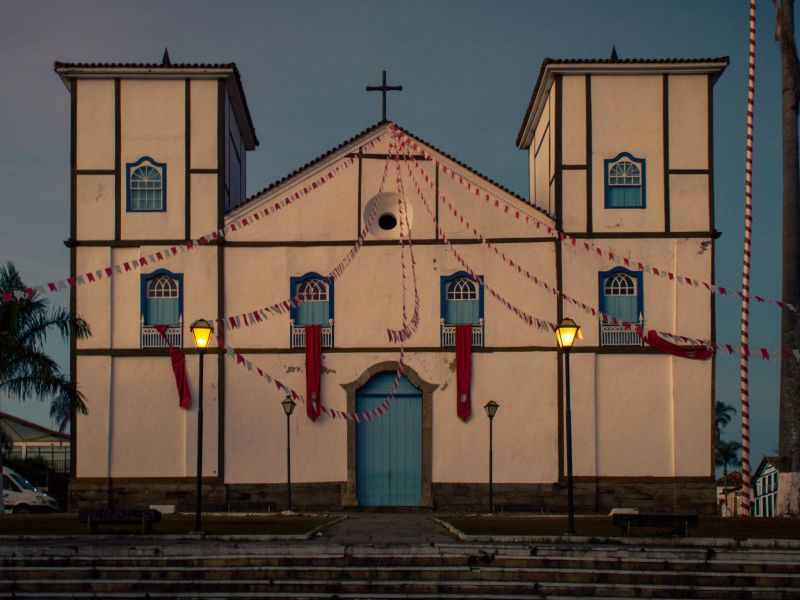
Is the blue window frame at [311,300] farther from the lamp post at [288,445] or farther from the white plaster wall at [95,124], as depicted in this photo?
the white plaster wall at [95,124]

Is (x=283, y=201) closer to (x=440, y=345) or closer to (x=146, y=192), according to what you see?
(x=146, y=192)

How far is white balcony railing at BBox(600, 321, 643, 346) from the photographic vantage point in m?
30.9

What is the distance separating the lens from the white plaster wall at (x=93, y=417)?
30922 millimetres

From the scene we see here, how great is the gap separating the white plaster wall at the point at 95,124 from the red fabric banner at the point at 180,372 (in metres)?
4.61

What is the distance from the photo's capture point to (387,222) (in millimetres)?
31859

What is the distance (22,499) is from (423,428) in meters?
12.3

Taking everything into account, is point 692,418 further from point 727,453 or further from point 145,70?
point 727,453

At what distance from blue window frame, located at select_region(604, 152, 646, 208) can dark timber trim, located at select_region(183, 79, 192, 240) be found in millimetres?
10490

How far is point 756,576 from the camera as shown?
16.5 meters

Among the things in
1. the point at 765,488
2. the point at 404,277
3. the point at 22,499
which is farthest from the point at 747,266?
the point at 765,488

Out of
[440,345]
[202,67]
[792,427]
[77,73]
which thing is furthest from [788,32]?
[77,73]

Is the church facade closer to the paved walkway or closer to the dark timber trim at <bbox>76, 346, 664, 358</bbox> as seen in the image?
the dark timber trim at <bbox>76, 346, 664, 358</bbox>

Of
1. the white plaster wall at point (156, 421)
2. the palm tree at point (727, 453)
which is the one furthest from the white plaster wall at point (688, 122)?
the palm tree at point (727, 453)

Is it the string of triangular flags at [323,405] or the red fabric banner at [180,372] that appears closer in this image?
the red fabric banner at [180,372]
